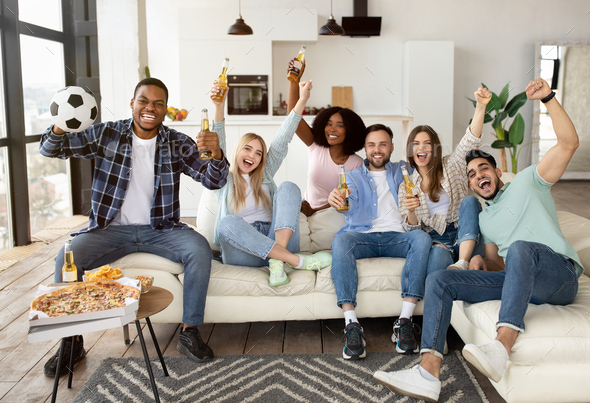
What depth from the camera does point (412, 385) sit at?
1739 millimetres

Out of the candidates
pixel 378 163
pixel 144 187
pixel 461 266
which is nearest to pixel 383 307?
pixel 461 266

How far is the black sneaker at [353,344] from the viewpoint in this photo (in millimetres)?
2078

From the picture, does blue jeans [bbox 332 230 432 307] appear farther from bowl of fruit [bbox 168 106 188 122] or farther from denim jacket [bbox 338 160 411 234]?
bowl of fruit [bbox 168 106 188 122]

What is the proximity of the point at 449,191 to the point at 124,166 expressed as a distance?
1.58 meters

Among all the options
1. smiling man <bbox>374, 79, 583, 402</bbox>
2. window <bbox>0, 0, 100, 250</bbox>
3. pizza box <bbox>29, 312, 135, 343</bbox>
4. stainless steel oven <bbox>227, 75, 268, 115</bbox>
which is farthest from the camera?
stainless steel oven <bbox>227, 75, 268, 115</bbox>

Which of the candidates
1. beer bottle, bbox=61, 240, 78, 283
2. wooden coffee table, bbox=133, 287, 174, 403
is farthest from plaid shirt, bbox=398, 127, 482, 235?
beer bottle, bbox=61, 240, 78, 283

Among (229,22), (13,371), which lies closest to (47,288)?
(13,371)

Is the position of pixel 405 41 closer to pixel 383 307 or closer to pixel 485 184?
pixel 485 184

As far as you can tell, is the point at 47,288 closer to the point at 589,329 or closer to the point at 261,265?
the point at 261,265

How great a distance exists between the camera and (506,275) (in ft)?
5.80

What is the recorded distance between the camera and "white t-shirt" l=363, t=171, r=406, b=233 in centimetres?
246

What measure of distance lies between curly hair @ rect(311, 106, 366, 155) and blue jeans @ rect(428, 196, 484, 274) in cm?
90

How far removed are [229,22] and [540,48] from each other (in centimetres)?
422

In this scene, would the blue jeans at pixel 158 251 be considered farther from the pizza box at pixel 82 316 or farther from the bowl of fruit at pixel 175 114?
the bowl of fruit at pixel 175 114
